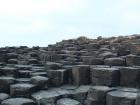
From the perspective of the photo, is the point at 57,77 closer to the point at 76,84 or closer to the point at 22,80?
the point at 76,84

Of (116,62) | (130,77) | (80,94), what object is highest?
(116,62)

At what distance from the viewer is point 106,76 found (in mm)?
7102

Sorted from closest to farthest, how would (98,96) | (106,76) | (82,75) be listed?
(98,96), (106,76), (82,75)

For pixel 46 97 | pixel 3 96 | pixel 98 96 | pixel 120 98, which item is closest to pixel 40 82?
Answer: pixel 46 97

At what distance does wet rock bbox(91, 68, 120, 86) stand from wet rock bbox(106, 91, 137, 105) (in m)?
0.86

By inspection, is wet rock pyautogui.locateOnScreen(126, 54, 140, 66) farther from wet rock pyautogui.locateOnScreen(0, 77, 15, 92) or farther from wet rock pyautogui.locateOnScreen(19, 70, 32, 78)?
wet rock pyautogui.locateOnScreen(0, 77, 15, 92)

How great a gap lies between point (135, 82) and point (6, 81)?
2687mm

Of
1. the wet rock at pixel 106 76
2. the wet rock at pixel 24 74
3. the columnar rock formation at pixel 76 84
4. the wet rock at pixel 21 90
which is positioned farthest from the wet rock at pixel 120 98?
the wet rock at pixel 24 74

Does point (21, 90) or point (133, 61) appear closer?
point (21, 90)

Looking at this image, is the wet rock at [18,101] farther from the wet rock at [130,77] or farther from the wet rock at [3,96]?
the wet rock at [130,77]

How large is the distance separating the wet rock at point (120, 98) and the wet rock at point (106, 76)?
857mm

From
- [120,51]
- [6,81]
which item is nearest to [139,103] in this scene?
[6,81]

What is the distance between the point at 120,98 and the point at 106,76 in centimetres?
121

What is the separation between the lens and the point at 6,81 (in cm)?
748
